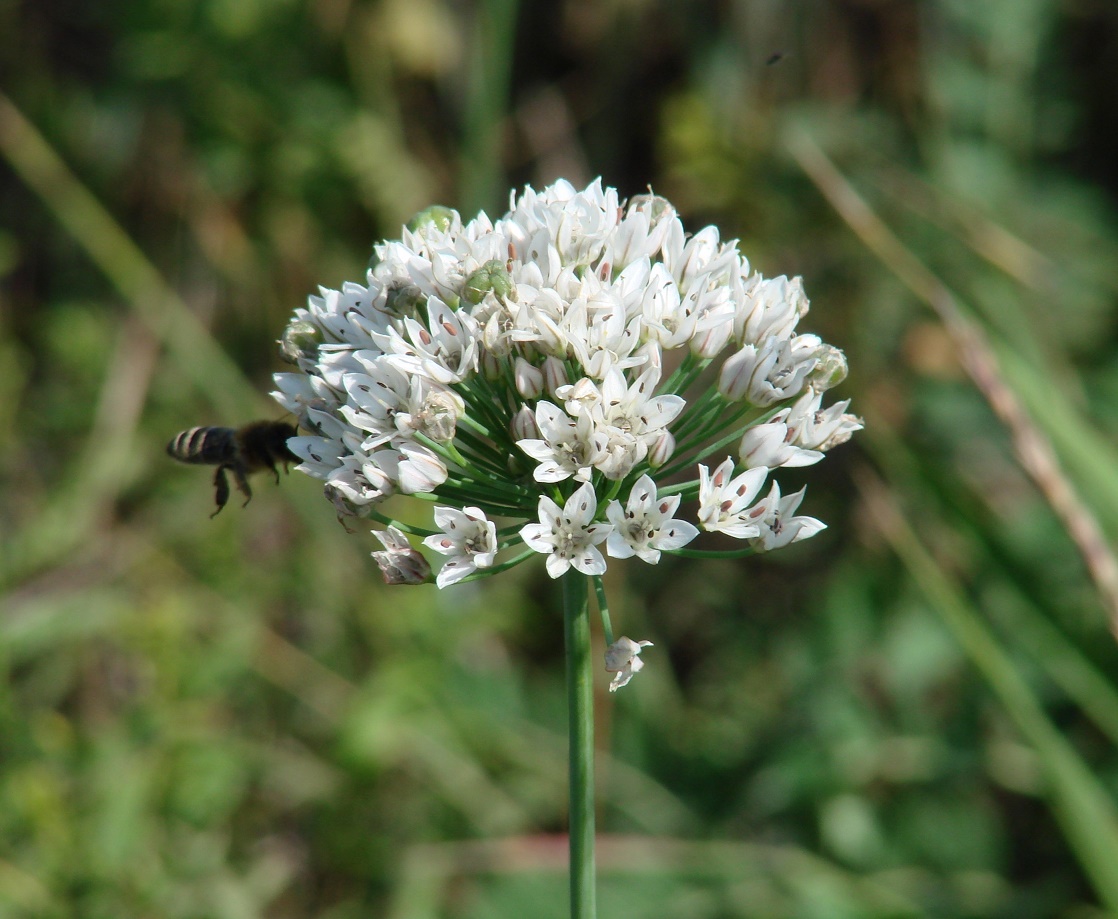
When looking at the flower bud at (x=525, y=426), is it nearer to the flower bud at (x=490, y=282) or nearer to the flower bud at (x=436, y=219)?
the flower bud at (x=490, y=282)

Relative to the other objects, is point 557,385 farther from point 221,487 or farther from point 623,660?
point 221,487

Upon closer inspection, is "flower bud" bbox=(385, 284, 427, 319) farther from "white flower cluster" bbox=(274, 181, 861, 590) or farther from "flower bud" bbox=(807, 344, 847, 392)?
"flower bud" bbox=(807, 344, 847, 392)

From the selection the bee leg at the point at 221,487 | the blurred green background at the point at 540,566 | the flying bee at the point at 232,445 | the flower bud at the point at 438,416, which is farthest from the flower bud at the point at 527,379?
the blurred green background at the point at 540,566

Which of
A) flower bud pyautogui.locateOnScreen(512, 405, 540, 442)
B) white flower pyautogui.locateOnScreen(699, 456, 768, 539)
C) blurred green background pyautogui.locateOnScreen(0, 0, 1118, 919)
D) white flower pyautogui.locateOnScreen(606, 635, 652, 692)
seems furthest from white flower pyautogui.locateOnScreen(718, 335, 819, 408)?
blurred green background pyautogui.locateOnScreen(0, 0, 1118, 919)

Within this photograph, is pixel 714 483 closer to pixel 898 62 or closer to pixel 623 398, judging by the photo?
pixel 623 398

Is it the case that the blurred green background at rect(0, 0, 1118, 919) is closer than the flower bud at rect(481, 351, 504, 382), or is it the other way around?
the flower bud at rect(481, 351, 504, 382)

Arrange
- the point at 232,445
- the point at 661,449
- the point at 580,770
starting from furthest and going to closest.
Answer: the point at 232,445 → the point at 661,449 → the point at 580,770

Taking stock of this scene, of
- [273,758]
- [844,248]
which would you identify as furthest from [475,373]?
[844,248]

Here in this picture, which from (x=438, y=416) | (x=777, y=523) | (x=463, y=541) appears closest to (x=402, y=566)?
(x=463, y=541)
